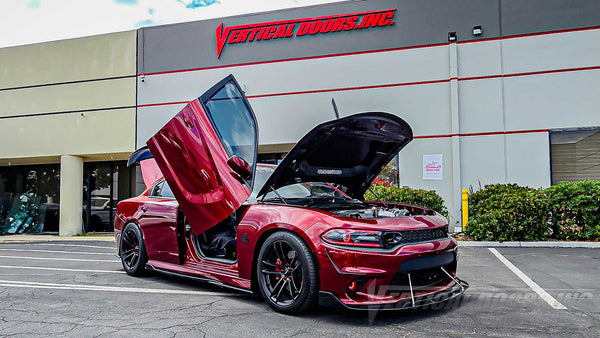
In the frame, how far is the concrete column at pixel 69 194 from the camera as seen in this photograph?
51.0 feet

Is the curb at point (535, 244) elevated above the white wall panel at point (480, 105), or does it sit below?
below

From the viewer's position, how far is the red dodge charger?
366 cm

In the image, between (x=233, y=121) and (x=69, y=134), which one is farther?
(x=69, y=134)

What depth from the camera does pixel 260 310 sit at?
4.16m

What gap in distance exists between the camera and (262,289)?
4164 mm

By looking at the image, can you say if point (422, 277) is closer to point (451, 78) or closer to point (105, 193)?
point (451, 78)

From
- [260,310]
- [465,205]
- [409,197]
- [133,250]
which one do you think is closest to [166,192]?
[133,250]

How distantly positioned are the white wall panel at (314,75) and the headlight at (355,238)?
977cm

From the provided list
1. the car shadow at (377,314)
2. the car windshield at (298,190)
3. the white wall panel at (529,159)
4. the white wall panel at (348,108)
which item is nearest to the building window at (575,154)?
the white wall panel at (529,159)

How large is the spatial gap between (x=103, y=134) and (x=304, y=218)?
43.3ft

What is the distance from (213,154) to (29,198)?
15.9 metres

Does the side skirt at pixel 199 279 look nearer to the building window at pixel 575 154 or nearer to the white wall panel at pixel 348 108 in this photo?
the white wall panel at pixel 348 108

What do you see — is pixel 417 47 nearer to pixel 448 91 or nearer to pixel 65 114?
pixel 448 91

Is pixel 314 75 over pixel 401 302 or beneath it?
over
